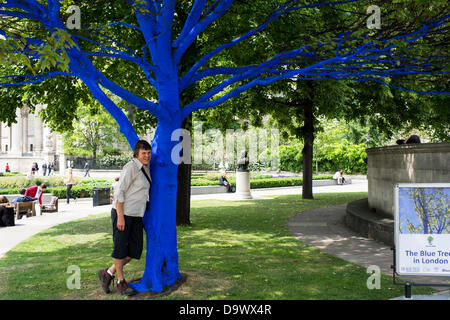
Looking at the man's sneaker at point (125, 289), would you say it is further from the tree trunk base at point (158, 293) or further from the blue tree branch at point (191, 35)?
the blue tree branch at point (191, 35)

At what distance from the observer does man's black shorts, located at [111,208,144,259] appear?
542cm

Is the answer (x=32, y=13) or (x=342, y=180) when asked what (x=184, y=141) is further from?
(x=342, y=180)

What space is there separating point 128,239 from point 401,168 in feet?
24.2

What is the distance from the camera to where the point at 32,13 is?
5.57 meters

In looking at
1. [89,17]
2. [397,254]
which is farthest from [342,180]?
[397,254]

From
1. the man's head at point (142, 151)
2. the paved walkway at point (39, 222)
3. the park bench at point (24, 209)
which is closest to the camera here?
the man's head at point (142, 151)

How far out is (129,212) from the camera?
215 inches

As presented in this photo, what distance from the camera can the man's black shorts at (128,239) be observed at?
17.8 feet

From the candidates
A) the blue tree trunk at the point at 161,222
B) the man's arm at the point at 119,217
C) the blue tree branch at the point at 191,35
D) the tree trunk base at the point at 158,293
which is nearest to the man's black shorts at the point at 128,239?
the man's arm at the point at 119,217

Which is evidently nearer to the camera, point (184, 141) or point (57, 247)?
point (57, 247)

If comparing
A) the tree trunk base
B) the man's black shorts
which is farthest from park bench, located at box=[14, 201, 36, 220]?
the tree trunk base

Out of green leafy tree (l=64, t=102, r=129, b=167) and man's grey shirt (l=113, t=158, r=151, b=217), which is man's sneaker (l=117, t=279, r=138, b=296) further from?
green leafy tree (l=64, t=102, r=129, b=167)

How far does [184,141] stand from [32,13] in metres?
5.83

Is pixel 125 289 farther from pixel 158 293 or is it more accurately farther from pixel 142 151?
pixel 142 151
